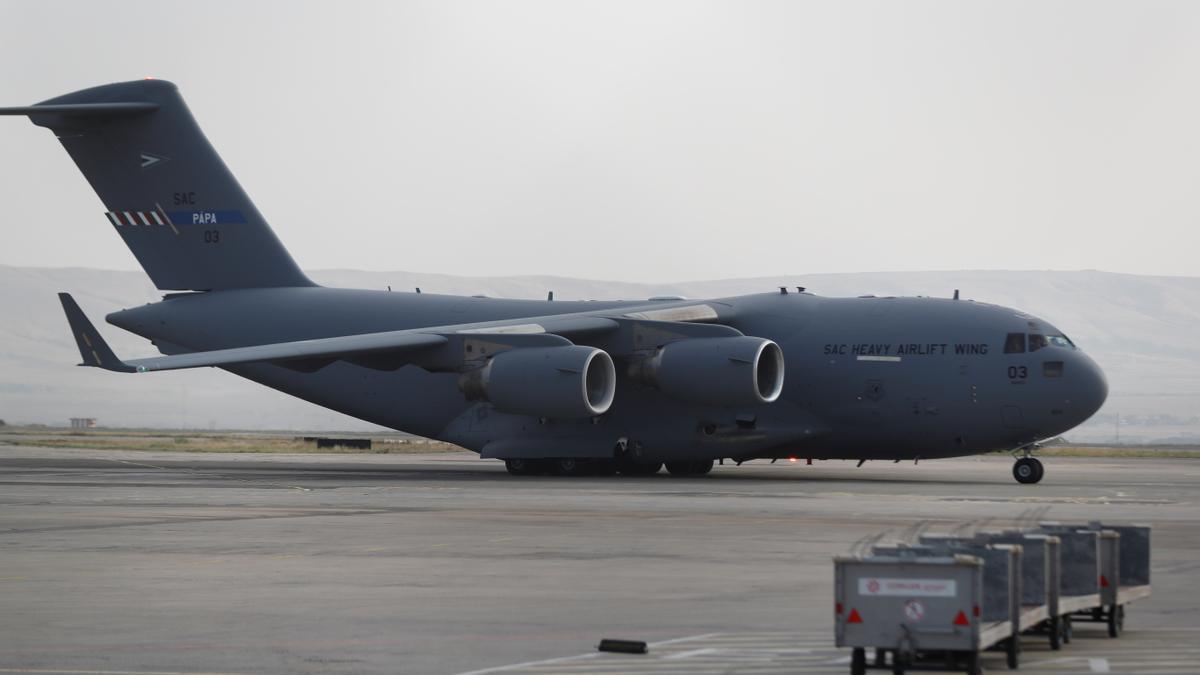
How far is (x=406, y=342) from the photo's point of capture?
3303 cm

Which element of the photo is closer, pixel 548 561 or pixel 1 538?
pixel 548 561

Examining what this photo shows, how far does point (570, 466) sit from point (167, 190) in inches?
469

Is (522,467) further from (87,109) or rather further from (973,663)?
(973,663)

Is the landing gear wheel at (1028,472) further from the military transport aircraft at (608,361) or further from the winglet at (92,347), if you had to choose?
the winglet at (92,347)

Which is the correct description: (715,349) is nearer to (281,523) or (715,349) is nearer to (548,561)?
(281,523)

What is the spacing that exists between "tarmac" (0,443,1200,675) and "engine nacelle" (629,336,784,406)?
6.43 feet

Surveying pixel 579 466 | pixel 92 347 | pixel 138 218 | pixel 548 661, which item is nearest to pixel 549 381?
pixel 579 466

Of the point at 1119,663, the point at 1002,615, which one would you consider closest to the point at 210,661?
the point at 1002,615

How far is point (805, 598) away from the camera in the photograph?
13922 millimetres

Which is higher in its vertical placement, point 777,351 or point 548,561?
point 777,351

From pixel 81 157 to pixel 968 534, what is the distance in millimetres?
31222

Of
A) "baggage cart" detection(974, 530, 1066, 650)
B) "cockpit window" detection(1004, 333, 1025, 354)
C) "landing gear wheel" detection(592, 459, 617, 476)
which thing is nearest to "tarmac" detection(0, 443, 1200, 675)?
"baggage cart" detection(974, 530, 1066, 650)

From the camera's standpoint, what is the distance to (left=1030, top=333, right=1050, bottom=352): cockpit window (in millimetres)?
33125

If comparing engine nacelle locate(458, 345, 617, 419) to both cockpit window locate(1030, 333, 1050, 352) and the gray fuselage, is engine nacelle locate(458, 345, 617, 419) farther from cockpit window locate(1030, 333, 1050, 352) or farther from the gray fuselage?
cockpit window locate(1030, 333, 1050, 352)
